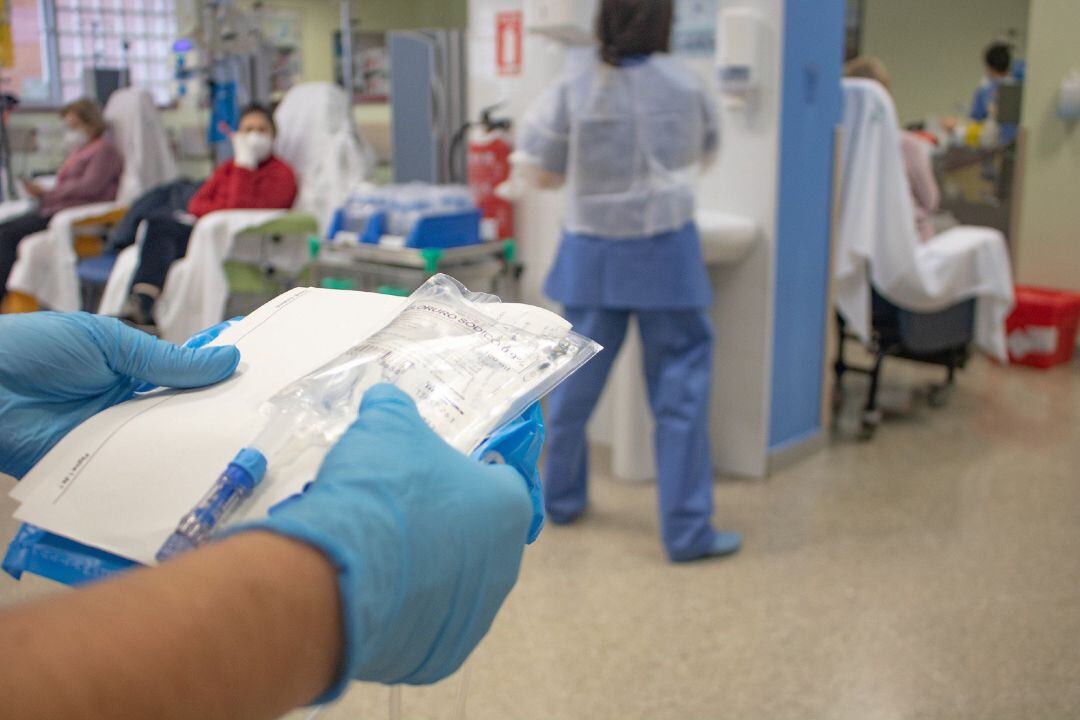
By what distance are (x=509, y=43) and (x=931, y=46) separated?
4381 mm

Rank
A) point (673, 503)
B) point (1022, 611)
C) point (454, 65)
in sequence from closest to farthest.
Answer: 1. point (1022, 611)
2. point (673, 503)
3. point (454, 65)

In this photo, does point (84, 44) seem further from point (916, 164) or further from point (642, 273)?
point (916, 164)

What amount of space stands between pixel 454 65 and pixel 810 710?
2.61 m

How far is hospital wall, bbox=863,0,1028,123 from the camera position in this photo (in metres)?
6.47

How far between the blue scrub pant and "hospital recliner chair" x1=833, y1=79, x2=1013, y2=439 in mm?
1080

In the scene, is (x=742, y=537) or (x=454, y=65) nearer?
(x=742, y=537)

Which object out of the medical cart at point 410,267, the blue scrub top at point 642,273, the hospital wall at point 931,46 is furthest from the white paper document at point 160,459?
the hospital wall at point 931,46

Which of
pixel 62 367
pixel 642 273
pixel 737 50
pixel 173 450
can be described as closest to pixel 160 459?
pixel 173 450

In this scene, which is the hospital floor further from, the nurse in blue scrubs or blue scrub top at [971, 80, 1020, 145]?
blue scrub top at [971, 80, 1020, 145]

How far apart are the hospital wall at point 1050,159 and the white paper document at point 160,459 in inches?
163

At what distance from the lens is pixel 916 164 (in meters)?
3.80

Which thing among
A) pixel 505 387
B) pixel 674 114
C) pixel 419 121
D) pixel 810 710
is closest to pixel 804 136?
pixel 674 114

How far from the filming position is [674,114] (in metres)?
2.48

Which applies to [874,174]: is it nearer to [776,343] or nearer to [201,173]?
[776,343]
